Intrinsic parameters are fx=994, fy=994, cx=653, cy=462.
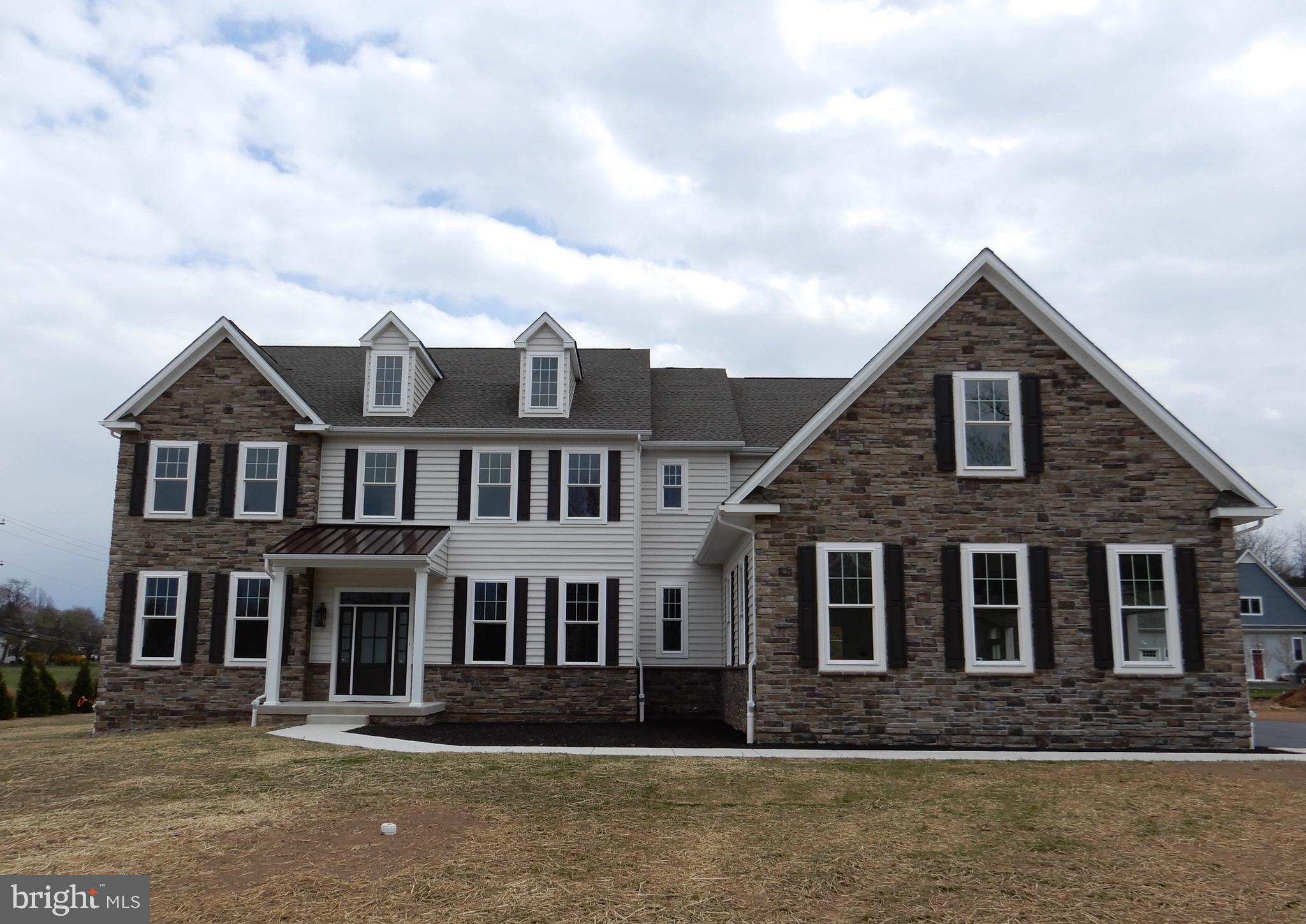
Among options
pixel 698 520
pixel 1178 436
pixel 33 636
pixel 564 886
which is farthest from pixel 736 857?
pixel 33 636

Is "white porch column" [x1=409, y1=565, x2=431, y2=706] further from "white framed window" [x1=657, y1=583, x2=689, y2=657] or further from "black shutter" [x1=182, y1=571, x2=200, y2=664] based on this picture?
"white framed window" [x1=657, y1=583, x2=689, y2=657]

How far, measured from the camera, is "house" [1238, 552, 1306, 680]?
5016 cm

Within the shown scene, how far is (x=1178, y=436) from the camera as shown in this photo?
15.6 m

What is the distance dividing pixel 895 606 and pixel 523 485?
9.13m

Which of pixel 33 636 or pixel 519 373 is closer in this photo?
pixel 519 373

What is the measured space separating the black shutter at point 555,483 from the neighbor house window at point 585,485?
0.16 metres

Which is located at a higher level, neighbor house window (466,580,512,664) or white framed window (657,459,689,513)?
white framed window (657,459,689,513)

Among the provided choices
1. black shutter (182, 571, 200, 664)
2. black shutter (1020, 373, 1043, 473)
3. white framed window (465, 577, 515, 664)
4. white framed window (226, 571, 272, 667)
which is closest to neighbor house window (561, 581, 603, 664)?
white framed window (465, 577, 515, 664)

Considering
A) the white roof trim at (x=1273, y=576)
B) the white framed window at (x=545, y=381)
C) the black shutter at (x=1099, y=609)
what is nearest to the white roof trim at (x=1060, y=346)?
the black shutter at (x=1099, y=609)

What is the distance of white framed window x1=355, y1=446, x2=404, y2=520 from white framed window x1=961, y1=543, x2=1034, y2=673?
39.2ft

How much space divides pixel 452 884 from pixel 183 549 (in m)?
15.9

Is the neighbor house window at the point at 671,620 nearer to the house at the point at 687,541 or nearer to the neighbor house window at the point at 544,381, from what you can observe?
the house at the point at 687,541

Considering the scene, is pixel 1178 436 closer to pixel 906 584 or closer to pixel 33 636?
pixel 906 584

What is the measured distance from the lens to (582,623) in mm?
20953
